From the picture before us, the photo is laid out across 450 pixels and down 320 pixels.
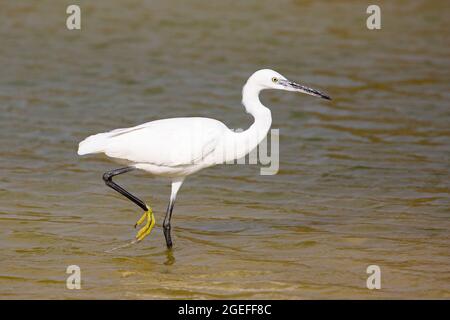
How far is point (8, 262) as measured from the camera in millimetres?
7703

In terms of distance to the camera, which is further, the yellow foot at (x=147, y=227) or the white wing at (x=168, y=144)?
the yellow foot at (x=147, y=227)

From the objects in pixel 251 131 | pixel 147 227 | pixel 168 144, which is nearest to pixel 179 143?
pixel 168 144

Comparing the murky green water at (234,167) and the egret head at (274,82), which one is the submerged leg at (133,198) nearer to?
the murky green water at (234,167)

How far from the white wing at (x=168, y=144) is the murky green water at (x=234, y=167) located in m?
0.87

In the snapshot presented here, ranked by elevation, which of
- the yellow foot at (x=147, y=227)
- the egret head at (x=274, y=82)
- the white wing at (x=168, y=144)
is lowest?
the yellow foot at (x=147, y=227)

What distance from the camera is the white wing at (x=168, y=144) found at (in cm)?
789

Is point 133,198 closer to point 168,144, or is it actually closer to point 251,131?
point 168,144

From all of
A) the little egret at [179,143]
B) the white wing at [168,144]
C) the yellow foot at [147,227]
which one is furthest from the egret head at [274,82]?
the yellow foot at [147,227]

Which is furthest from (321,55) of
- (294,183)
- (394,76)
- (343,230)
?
(343,230)

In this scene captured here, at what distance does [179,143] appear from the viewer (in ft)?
26.0

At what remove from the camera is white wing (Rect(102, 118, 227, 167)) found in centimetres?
789
